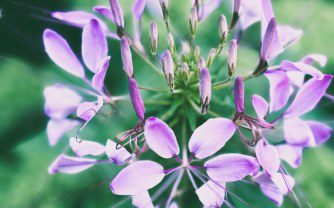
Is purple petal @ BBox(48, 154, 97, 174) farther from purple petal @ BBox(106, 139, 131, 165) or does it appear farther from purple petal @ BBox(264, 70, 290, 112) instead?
purple petal @ BBox(264, 70, 290, 112)

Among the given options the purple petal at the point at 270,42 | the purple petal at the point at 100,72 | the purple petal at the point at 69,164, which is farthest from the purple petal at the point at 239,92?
the purple petal at the point at 69,164

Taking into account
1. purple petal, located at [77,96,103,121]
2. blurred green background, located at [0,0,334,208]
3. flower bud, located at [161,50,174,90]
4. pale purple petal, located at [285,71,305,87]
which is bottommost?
blurred green background, located at [0,0,334,208]

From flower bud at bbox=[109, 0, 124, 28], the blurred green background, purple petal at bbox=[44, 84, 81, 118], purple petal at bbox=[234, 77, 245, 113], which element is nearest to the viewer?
purple petal at bbox=[234, 77, 245, 113]

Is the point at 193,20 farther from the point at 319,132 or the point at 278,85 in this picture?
the point at 319,132

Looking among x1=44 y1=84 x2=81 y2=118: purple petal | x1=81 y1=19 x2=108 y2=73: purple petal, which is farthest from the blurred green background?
x1=81 y1=19 x2=108 y2=73: purple petal

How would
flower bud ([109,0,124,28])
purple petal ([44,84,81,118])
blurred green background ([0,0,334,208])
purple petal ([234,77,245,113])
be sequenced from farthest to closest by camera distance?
blurred green background ([0,0,334,208]) → purple petal ([44,84,81,118]) → flower bud ([109,0,124,28]) → purple petal ([234,77,245,113])

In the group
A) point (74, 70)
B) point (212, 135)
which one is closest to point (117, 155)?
point (212, 135)

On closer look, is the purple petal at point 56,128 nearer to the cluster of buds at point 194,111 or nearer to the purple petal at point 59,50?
the cluster of buds at point 194,111

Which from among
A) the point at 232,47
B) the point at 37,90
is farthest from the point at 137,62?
the point at 232,47
